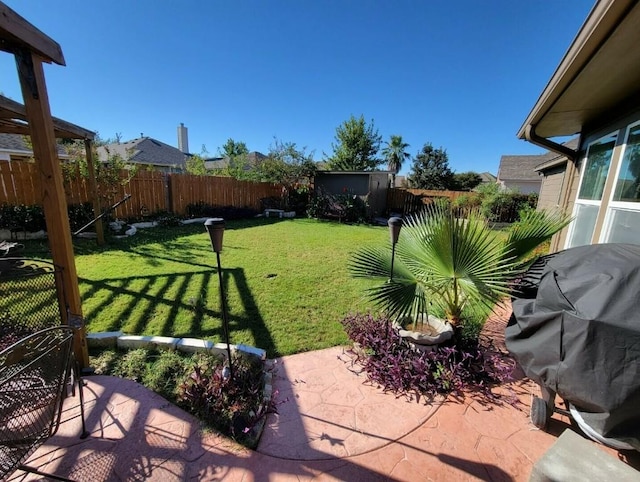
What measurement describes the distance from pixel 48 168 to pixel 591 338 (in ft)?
12.8

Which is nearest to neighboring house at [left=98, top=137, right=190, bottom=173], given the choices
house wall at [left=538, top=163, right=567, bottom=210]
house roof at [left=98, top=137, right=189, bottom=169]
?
house roof at [left=98, top=137, right=189, bottom=169]

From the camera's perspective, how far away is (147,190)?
31.6 ft

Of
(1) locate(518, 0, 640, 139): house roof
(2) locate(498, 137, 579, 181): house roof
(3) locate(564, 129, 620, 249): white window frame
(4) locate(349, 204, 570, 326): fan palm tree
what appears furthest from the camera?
(2) locate(498, 137, 579, 181): house roof

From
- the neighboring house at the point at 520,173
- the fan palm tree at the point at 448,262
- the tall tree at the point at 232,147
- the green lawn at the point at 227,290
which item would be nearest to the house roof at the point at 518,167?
the neighboring house at the point at 520,173

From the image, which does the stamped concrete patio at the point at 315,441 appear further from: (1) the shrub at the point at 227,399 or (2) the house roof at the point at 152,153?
(2) the house roof at the point at 152,153

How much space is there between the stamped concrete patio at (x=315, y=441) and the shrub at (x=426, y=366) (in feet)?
0.41

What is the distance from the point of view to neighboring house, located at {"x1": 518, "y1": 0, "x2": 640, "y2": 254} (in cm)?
186

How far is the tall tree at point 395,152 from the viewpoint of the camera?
31386 millimetres

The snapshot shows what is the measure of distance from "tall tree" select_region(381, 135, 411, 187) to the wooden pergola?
1263 inches

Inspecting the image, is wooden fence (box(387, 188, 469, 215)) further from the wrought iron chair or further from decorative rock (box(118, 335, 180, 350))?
the wrought iron chair

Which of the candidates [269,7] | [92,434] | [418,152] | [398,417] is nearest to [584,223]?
[398,417]

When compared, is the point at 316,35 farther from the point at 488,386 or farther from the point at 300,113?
the point at 300,113

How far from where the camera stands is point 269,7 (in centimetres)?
705

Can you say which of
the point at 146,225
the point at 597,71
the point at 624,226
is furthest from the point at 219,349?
the point at 146,225
